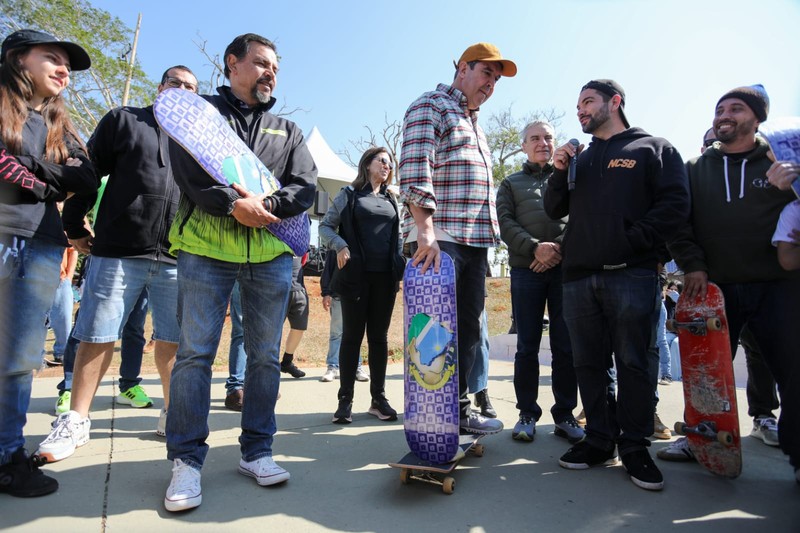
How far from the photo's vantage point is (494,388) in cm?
512

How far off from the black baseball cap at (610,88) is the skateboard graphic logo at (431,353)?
1724 millimetres

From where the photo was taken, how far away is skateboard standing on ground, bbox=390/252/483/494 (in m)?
2.36

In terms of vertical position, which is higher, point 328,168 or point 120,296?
point 328,168

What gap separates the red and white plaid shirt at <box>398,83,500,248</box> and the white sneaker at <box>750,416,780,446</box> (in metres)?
2.27

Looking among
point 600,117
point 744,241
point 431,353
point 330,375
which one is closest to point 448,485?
point 431,353

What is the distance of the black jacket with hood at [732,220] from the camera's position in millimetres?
2660

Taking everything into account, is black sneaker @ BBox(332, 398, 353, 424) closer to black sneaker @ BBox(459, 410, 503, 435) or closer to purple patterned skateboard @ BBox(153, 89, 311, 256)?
black sneaker @ BBox(459, 410, 503, 435)

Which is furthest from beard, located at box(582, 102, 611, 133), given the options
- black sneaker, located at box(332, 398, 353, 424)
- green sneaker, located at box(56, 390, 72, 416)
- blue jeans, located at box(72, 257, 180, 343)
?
green sneaker, located at box(56, 390, 72, 416)

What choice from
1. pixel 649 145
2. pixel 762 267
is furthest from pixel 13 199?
pixel 762 267

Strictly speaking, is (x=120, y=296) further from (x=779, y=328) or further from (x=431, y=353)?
(x=779, y=328)

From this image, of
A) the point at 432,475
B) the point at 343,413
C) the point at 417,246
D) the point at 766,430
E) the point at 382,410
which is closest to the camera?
the point at 432,475

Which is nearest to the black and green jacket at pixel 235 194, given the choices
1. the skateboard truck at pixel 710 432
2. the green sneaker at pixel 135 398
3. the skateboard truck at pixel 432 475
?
the skateboard truck at pixel 432 475

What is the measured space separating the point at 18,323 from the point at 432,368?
74.8 inches

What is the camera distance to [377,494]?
90.8 inches
